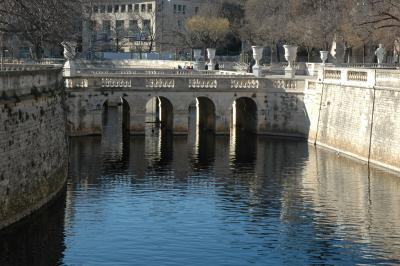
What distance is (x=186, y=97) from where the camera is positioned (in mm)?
60250

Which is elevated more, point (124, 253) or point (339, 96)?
point (339, 96)

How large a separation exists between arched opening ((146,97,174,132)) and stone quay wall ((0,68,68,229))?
2275cm

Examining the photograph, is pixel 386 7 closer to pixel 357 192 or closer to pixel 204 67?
pixel 204 67

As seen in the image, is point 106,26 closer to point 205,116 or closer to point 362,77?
point 205,116

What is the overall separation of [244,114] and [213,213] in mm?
30874

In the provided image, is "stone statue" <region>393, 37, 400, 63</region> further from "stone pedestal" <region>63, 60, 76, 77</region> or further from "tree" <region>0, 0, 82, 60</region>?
"tree" <region>0, 0, 82, 60</region>

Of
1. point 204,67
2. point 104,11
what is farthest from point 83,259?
point 104,11

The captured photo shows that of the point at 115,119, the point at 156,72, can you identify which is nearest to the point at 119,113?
the point at 115,119

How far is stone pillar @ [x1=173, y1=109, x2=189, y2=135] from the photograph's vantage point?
60.2m

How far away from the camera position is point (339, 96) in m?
53.6

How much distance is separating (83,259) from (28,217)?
16.3ft

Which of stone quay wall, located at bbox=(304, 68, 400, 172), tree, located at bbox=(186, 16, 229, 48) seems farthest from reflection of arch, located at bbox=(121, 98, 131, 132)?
tree, located at bbox=(186, 16, 229, 48)

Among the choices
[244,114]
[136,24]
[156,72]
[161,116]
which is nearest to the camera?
[244,114]

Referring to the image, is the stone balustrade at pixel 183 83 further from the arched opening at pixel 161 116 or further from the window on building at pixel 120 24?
the window on building at pixel 120 24
